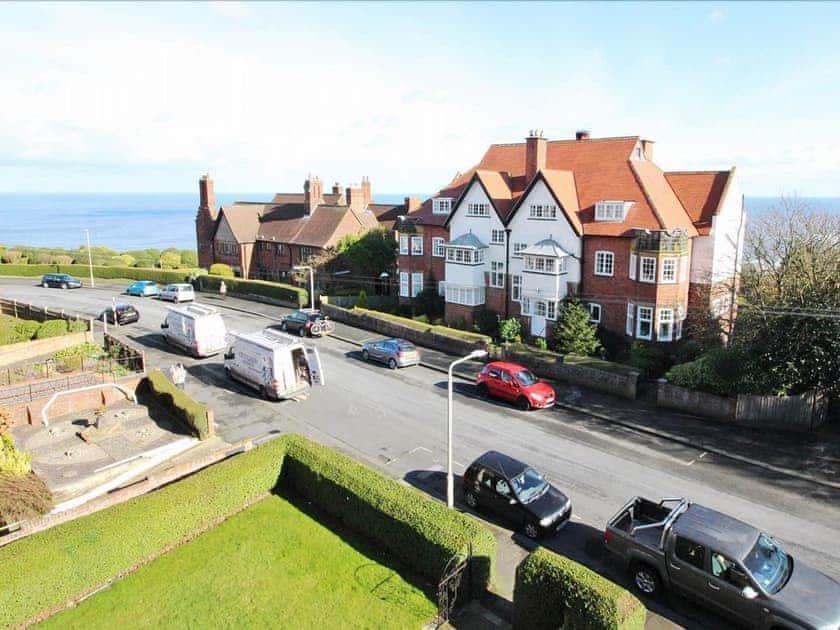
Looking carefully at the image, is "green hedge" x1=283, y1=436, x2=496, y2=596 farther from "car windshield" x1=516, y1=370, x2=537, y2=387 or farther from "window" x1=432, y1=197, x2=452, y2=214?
"window" x1=432, y1=197, x2=452, y2=214

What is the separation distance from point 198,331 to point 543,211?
23065 millimetres

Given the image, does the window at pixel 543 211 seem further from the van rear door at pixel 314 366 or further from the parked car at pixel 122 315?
the parked car at pixel 122 315

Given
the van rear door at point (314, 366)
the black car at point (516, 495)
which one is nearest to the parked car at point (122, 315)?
the van rear door at point (314, 366)

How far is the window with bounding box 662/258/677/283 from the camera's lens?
34.0m

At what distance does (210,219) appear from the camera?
7081cm

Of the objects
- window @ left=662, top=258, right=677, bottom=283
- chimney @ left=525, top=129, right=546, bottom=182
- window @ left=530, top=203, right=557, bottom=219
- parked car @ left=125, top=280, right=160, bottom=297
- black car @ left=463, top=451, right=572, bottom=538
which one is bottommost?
black car @ left=463, top=451, right=572, bottom=538

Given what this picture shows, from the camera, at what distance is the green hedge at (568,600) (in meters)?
12.4

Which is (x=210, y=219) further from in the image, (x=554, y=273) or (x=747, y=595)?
(x=747, y=595)

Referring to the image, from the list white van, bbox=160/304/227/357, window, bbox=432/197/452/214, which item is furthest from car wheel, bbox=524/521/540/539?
window, bbox=432/197/452/214

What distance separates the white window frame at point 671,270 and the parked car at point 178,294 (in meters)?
39.7

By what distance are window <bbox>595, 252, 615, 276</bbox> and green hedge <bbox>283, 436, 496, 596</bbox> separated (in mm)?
23233

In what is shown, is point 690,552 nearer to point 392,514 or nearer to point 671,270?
point 392,514

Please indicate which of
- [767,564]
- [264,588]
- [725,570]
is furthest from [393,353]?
[767,564]

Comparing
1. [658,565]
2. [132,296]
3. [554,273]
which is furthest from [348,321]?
[658,565]
